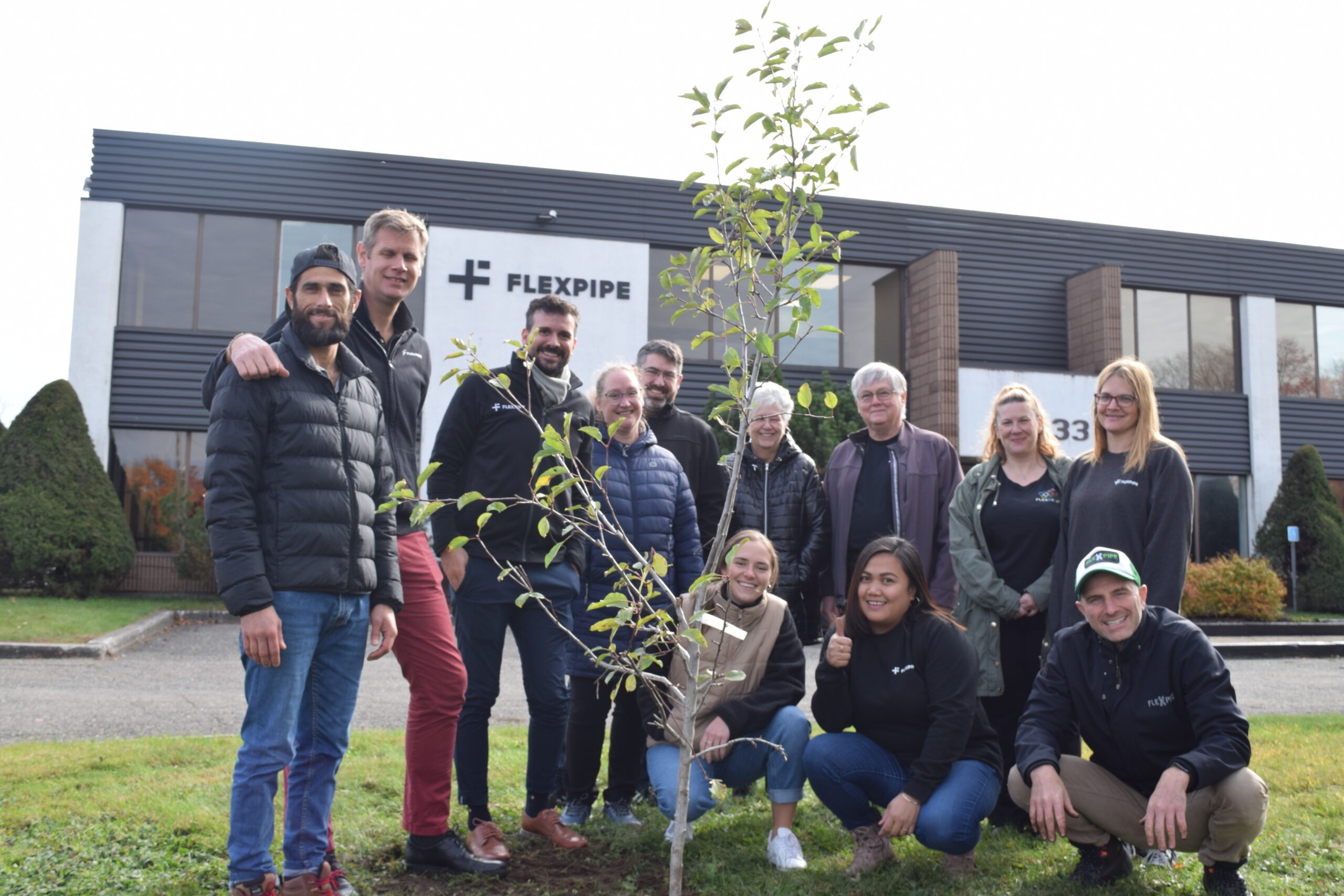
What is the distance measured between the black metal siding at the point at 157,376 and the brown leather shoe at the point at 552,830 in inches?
535

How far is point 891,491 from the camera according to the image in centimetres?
488

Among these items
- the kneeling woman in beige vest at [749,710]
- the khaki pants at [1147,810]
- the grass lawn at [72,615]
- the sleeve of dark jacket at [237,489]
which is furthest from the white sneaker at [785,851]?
the grass lawn at [72,615]

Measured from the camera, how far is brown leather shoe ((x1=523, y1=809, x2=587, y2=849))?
3830 millimetres

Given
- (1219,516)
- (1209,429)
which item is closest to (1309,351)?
(1209,429)

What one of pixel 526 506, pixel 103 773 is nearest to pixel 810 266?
pixel 526 506

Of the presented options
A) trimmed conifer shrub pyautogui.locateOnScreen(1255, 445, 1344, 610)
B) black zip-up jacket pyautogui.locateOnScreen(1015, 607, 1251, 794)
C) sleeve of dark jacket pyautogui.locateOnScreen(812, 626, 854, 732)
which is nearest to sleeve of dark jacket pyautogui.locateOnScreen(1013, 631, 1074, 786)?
black zip-up jacket pyautogui.locateOnScreen(1015, 607, 1251, 794)

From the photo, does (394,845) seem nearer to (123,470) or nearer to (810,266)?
(810,266)

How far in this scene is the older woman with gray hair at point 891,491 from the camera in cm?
483

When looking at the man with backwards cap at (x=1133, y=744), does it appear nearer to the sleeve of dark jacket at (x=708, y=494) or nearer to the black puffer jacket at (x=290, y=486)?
the sleeve of dark jacket at (x=708, y=494)

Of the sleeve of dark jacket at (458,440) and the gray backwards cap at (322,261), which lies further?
the sleeve of dark jacket at (458,440)

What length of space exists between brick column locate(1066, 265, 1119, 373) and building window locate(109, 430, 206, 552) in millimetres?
15969

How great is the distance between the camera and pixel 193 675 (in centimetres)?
908

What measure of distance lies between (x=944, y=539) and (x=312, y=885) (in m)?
3.21

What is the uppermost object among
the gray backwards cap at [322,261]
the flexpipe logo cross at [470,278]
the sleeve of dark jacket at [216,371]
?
the flexpipe logo cross at [470,278]
